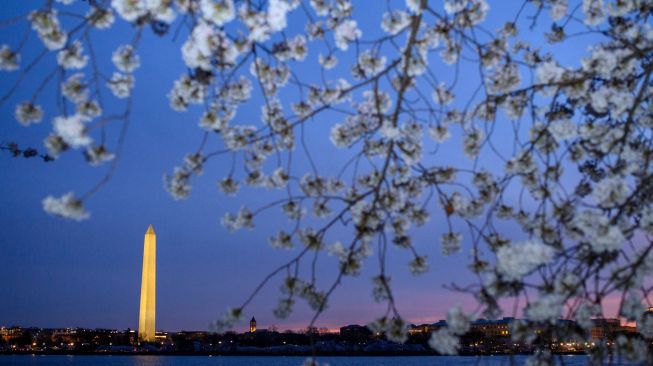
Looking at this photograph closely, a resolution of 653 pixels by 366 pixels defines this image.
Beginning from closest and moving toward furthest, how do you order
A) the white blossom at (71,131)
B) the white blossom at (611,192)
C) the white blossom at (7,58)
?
the white blossom at (71,131), the white blossom at (7,58), the white blossom at (611,192)

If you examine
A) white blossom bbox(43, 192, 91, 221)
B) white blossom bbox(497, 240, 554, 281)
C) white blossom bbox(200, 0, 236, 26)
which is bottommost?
white blossom bbox(497, 240, 554, 281)

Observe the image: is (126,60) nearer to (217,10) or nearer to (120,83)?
(120,83)

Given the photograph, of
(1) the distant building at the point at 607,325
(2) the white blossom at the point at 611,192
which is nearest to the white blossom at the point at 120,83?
(2) the white blossom at the point at 611,192

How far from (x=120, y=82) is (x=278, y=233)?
111 cm

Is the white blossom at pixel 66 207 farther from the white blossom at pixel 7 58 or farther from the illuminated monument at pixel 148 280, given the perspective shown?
the illuminated monument at pixel 148 280

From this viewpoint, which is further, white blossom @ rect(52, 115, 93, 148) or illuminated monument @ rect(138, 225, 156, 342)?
illuminated monument @ rect(138, 225, 156, 342)

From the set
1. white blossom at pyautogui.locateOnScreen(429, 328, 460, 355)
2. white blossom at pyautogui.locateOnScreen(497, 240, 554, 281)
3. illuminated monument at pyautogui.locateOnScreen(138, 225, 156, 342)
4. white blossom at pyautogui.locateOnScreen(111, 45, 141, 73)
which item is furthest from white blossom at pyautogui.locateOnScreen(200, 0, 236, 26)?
illuminated monument at pyautogui.locateOnScreen(138, 225, 156, 342)

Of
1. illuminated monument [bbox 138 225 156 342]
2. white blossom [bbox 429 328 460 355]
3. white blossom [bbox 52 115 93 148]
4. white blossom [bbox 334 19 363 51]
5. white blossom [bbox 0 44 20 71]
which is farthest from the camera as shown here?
illuminated monument [bbox 138 225 156 342]

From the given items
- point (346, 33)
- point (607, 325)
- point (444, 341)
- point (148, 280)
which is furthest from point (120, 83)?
point (148, 280)

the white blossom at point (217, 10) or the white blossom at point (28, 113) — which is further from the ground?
the white blossom at point (217, 10)

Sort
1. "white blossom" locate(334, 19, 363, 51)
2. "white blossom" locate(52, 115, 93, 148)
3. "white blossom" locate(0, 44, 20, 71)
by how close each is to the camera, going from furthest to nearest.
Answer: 1. "white blossom" locate(334, 19, 363, 51)
2. "white blossom" locate(0, 44, 20, 71)
3. "white blossom" locate(52, 115, 93, 148)

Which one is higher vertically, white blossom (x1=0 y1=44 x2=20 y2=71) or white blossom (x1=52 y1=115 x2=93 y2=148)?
white blossom (x1=0 y1=44 x2=20 y2=71)

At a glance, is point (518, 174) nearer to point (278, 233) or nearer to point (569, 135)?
point (569, 135)

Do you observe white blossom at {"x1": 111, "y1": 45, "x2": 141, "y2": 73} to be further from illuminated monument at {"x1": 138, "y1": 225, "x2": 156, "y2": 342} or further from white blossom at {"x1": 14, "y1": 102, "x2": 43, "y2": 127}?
illuminated monument at {"x1": 138, "y1": 225, "x2": 156, "y2": 342}
